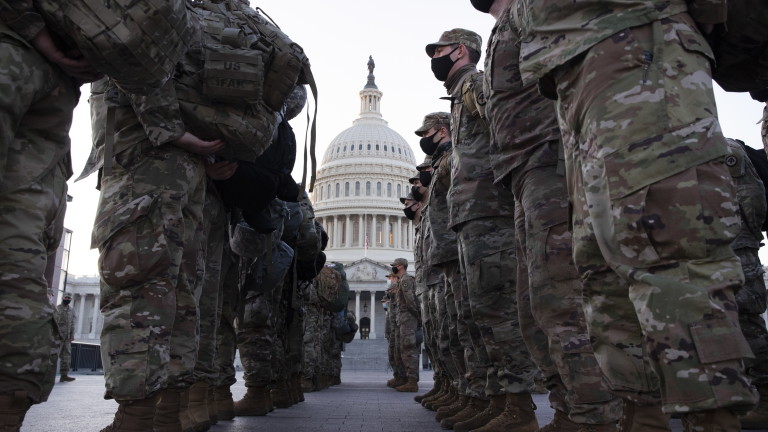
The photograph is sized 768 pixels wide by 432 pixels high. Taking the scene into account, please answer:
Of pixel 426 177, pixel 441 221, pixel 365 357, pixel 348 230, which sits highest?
pixel 348 230

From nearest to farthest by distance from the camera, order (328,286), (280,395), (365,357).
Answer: (280,395), (328,286), (365,357)

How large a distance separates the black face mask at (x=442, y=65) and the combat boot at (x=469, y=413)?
2840 millimetres

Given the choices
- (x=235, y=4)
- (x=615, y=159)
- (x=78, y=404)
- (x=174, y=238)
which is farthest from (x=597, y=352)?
(x=78, y=404)

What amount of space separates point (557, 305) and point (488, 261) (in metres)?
1.30

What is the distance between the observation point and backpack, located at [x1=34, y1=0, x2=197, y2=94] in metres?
2.26

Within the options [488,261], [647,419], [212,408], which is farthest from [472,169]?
[212,408]

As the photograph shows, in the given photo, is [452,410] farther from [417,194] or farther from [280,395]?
[417,194]

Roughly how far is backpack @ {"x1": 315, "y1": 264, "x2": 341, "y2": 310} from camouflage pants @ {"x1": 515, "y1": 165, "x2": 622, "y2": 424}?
929 cm

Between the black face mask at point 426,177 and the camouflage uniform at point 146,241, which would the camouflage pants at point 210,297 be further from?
the black face mask at point 426,177

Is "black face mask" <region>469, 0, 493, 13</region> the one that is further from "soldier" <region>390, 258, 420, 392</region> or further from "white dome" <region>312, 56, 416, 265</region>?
"white dome" <region>312, 56, 416, 265</region>

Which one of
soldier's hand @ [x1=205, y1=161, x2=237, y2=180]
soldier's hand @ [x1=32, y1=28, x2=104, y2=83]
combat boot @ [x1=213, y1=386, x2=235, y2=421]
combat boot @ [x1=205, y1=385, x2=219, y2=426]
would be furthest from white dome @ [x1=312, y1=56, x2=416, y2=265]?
soldier's hand @ [x1=32, y1=28, x2=104, y2=83]

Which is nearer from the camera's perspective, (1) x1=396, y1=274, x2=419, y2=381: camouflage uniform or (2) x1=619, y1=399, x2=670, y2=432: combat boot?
(2) x1=619, y1=399, x2=670, y2=432: combat boot

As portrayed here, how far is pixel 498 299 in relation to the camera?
4.12 m

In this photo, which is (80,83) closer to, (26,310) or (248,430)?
(26,310)
